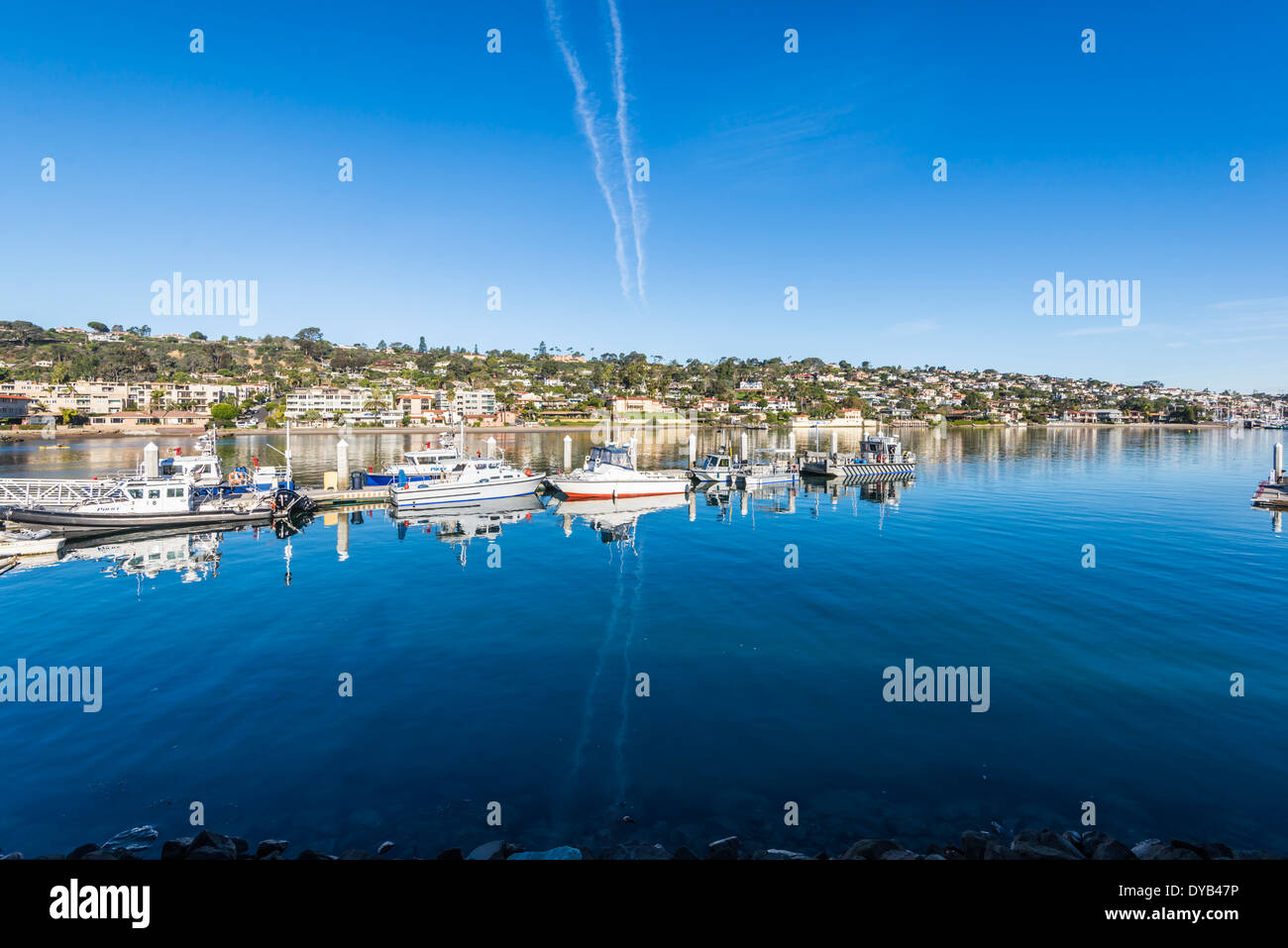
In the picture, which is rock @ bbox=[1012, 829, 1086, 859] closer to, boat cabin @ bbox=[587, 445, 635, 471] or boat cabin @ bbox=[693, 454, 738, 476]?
boat cabin @ bbox=[587, 445, 635, 471]

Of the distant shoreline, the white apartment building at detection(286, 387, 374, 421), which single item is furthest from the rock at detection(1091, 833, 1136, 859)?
the white apartment building at detection(286, 387, 374, 421)

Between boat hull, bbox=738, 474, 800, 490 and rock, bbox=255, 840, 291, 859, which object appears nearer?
rock, bbox=255, 840, 291, 859

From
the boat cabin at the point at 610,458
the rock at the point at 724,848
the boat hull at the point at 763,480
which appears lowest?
the rock at the point at 724,848

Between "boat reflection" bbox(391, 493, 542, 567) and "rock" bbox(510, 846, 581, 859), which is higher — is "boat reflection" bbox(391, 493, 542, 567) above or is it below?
above

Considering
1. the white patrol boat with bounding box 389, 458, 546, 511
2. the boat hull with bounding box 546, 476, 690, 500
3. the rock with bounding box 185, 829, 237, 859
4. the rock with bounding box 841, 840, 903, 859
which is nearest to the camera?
the rock with bounding box 185, 829, 237, 859

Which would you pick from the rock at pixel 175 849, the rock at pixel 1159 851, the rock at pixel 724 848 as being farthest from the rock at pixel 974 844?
the rock at pixel 175 849

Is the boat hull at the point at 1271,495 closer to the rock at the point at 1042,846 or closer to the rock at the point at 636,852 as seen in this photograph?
the rock at the point at 1042,846

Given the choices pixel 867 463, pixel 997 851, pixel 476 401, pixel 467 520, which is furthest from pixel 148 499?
pixel 476 401

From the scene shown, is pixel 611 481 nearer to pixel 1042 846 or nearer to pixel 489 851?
pixel 489 851

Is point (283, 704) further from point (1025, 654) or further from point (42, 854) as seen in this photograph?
point (1025, 654)

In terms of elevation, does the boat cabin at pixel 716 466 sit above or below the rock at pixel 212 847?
above
